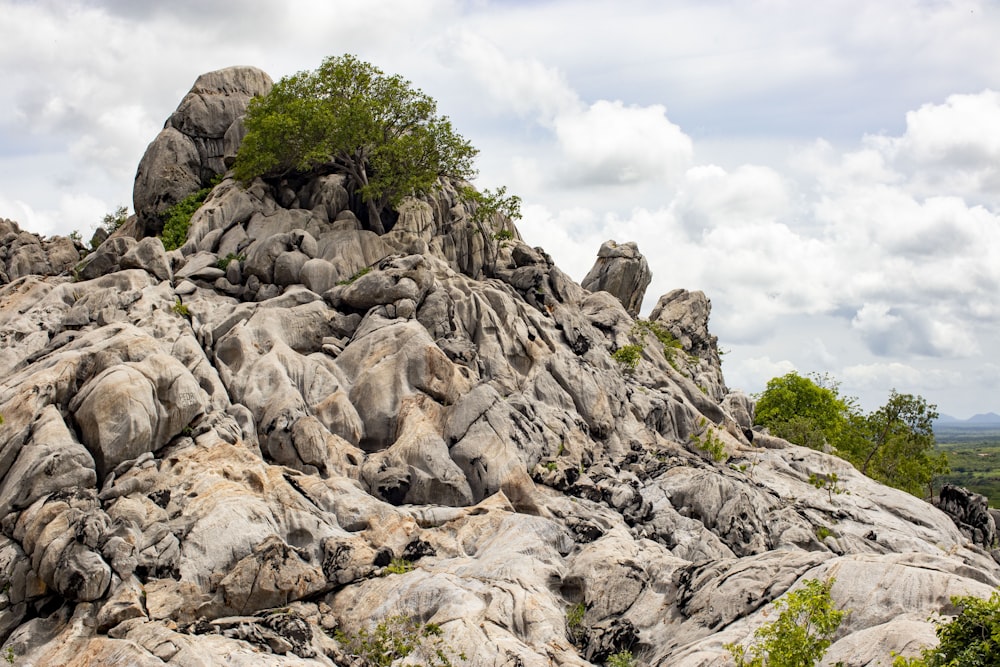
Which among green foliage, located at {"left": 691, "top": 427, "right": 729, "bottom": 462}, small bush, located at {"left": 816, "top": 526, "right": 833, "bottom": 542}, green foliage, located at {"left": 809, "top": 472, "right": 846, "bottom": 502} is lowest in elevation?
small bush, located at {"left": 816, "top": 526, "right": 833, "bottom": 542}

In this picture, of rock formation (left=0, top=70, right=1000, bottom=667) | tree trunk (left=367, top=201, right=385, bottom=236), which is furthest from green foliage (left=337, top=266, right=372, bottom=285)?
tree trunk (left=367, top=201, right=385, bottom=236)

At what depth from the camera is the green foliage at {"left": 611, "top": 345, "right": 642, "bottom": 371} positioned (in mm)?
58875

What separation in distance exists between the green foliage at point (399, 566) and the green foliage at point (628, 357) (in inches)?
1100

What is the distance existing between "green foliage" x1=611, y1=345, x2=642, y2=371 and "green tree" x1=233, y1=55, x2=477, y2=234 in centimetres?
1787

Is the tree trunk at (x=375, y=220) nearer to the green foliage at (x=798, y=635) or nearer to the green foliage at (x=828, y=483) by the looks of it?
the green foliage at (x=828, y=483)

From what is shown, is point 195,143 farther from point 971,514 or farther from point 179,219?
point 971,514

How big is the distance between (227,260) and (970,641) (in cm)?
4787

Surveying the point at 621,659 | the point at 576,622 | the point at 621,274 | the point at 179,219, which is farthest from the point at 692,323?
the point at 621,659

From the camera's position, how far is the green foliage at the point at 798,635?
891 inches

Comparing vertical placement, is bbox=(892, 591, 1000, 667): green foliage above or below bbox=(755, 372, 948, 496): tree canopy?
below

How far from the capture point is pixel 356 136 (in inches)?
2370

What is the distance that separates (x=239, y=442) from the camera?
39.1m

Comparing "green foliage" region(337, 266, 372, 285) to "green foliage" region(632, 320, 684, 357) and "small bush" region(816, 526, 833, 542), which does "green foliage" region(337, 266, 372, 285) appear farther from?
"small bush" region(816, 526, 833, 542)

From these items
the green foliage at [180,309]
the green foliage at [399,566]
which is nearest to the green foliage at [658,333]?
the green foliage at [180,309]
